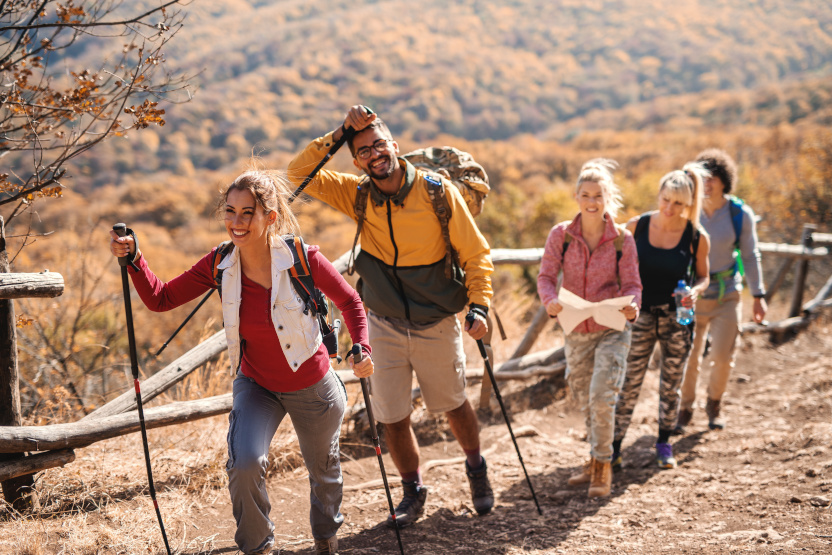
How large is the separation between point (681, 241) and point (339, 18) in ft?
318

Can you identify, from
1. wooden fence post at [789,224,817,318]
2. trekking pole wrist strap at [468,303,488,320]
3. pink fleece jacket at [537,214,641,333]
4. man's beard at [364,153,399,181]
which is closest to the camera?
trekking pole wrist strap at [468,303,488,320]

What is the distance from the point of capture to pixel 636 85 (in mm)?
67250

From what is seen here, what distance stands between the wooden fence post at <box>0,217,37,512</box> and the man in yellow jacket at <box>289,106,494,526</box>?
1676 mm

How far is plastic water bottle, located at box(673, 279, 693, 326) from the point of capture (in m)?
4.23

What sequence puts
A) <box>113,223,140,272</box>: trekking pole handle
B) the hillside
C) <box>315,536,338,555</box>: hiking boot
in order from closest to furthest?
<box>113,223,140,272</box>: trekking pole handle < <box>315,536,338,555</box>: hiking boot < the hillside

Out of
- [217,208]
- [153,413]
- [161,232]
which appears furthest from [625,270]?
[161,232]

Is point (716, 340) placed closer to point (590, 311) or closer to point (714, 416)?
point (714, 416)

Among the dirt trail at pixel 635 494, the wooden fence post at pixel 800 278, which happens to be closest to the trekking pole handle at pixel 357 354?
the dirt trail at pixel 635 494

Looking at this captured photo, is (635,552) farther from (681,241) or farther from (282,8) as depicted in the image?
(282,8)

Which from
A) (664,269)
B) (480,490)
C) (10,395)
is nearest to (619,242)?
(664,269)

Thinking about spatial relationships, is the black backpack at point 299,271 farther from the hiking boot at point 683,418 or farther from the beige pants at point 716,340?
the hiking boot at point 683,418

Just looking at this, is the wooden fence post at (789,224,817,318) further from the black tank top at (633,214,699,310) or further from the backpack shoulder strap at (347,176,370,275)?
the backpack shoulder strap at (347,176,370,275)

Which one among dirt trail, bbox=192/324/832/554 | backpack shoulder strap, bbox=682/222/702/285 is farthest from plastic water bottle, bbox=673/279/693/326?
dirt trail, bbox=192/324/832/554

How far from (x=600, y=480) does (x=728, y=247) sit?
2211 millimetres
